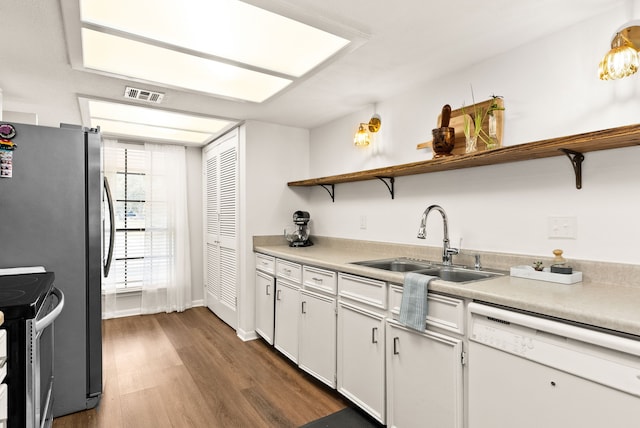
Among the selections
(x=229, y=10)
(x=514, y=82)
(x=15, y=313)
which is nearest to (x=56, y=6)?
(x=229, y=10)

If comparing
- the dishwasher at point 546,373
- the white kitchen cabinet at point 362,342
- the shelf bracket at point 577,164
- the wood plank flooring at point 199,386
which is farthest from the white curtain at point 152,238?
the shelf bracket at point 577,164

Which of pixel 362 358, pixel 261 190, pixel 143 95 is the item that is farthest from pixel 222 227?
pixel 362 358

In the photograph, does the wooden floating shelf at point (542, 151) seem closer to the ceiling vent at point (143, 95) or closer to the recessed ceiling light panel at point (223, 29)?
the recessed ceiling light panel at point (223, 29)

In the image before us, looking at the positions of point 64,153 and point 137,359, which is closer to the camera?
point 64,153

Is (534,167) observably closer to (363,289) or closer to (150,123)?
(363,289)

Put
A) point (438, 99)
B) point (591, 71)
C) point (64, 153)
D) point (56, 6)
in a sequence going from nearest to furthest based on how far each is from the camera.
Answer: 1. point (56, 6)
2. point (591, 71)
3. point (64, 153)
4. point (438, 99)

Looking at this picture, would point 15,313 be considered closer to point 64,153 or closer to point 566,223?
point 64,153

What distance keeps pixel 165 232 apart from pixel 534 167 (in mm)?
3988

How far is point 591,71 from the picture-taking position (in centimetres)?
172

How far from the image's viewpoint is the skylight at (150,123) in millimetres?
3073

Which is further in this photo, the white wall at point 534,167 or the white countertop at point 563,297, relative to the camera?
the white wall at point 534,167

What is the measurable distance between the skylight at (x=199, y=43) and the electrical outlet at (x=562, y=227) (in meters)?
1.46

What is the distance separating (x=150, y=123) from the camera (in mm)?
3559

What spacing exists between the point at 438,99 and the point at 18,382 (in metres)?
2.70
